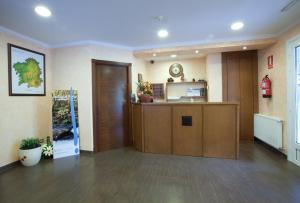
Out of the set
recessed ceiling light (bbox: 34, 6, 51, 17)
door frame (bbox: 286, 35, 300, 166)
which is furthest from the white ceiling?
door frame (bbox: 286, 35, 300, 166)

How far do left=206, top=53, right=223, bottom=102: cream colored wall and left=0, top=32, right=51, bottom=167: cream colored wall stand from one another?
4273 mm

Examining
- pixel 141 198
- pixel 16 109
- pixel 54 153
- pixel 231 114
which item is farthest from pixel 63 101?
pixel 231 114

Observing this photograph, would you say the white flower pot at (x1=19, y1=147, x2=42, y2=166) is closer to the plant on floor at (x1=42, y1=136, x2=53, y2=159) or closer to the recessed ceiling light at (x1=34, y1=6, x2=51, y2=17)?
the plant on floor at (x1=42, y1=136, x2=53, y2=159)

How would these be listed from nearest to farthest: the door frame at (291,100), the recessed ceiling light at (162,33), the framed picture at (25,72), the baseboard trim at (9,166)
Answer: the baseboard trim at (9,166), the door frame at (291,100), the framed picture at (25,72), the recessed ceiling light at (162,33)

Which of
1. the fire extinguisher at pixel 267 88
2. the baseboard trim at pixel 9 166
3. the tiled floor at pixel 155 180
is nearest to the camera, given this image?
the tiled floor at pixel 155 180

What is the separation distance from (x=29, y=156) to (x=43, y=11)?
2.60m

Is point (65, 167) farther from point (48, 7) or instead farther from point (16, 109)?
point (48, 7)

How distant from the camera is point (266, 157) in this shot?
356cm

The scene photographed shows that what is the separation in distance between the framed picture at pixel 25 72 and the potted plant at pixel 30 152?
3.27 feet

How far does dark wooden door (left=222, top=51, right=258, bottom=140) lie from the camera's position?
4.76 meters

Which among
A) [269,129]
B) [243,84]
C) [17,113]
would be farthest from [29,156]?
[243,84]

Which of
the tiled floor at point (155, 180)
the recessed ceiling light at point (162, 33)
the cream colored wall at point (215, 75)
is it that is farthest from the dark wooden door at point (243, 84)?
the recessed ceiling light at point (162, 33)

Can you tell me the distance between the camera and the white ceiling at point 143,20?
2.41 metres

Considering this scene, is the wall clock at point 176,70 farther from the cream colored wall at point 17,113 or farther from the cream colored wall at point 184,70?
the cream colored wall at point 17,113
